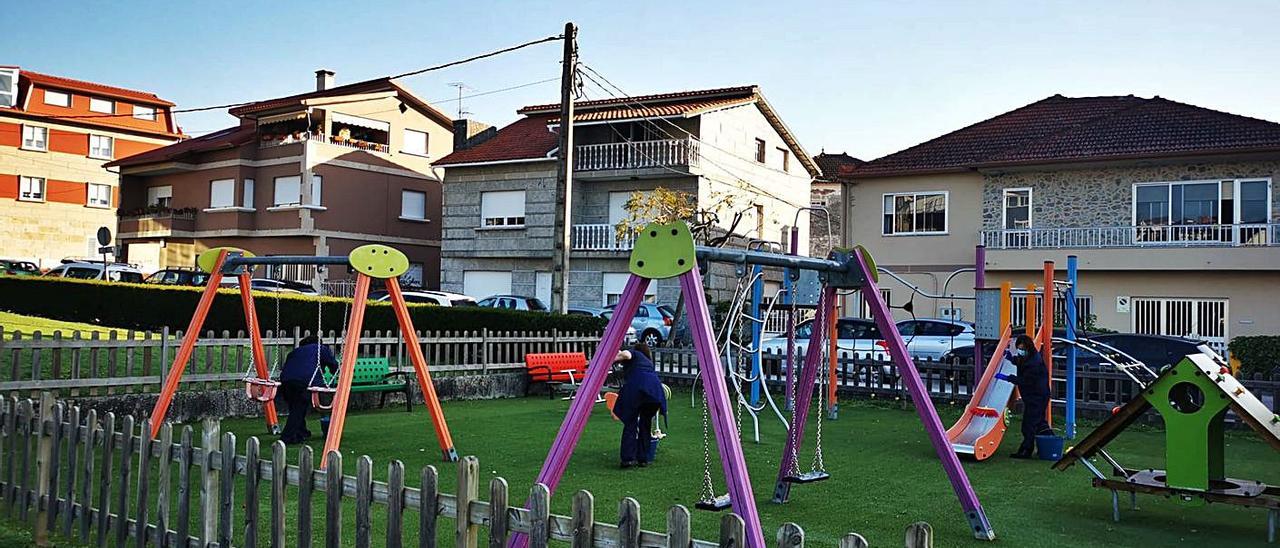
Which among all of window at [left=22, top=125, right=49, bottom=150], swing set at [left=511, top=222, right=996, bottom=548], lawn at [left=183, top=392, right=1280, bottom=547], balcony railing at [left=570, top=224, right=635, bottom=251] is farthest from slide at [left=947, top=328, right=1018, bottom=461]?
window at [left=22, top=125, right=49, bottom=150]

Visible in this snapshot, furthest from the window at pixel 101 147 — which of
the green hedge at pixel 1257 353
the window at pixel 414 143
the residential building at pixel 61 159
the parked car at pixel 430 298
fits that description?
the green hedge at pixel 1257 353

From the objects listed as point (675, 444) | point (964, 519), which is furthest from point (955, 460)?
point (675, 444)

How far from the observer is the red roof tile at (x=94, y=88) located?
49.4 m

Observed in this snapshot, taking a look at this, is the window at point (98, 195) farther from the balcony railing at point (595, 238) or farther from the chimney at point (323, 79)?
the balcony railing at point (595, 238)

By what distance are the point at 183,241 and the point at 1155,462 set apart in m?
39.5

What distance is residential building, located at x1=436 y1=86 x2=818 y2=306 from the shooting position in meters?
33.8

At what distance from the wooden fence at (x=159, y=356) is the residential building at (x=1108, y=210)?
1566 centimetres

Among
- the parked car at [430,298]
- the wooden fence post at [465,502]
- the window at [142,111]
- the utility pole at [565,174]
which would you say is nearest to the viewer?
the wooden fence post at [465,502]

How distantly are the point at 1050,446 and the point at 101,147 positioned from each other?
168 ft

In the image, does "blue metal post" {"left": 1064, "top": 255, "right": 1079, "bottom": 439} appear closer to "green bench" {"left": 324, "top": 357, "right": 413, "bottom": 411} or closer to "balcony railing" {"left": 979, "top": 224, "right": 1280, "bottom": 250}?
"green bench" {"left": 324, "top": 357, "right": 413, "bottom": 411}

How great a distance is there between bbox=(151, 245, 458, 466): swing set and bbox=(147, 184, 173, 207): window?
115 feet

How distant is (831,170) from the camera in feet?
172

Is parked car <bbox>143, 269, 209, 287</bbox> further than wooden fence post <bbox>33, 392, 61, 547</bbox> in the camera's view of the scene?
Yes

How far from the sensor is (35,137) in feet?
161
